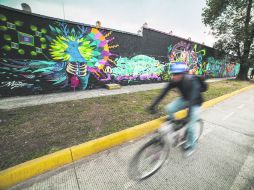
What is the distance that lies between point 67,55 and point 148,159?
676cm

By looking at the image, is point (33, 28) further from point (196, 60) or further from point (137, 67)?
point (196, 60)

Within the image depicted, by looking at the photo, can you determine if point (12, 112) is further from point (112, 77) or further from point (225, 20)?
point (225, 20)

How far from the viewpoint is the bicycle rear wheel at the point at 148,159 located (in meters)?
2.34

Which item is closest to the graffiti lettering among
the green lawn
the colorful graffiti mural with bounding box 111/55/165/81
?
the green lawn

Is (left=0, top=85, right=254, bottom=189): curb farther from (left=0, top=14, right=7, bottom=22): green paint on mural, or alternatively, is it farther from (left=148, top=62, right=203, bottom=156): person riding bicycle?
(left=0, top=14, right=7, bottom=22): green paint on mural

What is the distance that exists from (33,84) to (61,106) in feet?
8.51

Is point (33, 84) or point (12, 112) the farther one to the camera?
point (33, 84)

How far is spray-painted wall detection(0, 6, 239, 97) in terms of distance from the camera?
19.7 feet

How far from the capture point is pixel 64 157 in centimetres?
255

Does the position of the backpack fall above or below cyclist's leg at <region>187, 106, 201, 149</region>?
above

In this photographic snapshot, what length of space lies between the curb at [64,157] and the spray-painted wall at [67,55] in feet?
17.5

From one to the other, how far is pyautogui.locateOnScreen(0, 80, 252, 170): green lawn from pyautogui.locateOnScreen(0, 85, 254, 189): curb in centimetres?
21

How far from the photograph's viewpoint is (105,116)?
4.43m

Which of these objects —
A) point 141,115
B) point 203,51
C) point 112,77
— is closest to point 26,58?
point 112,77
